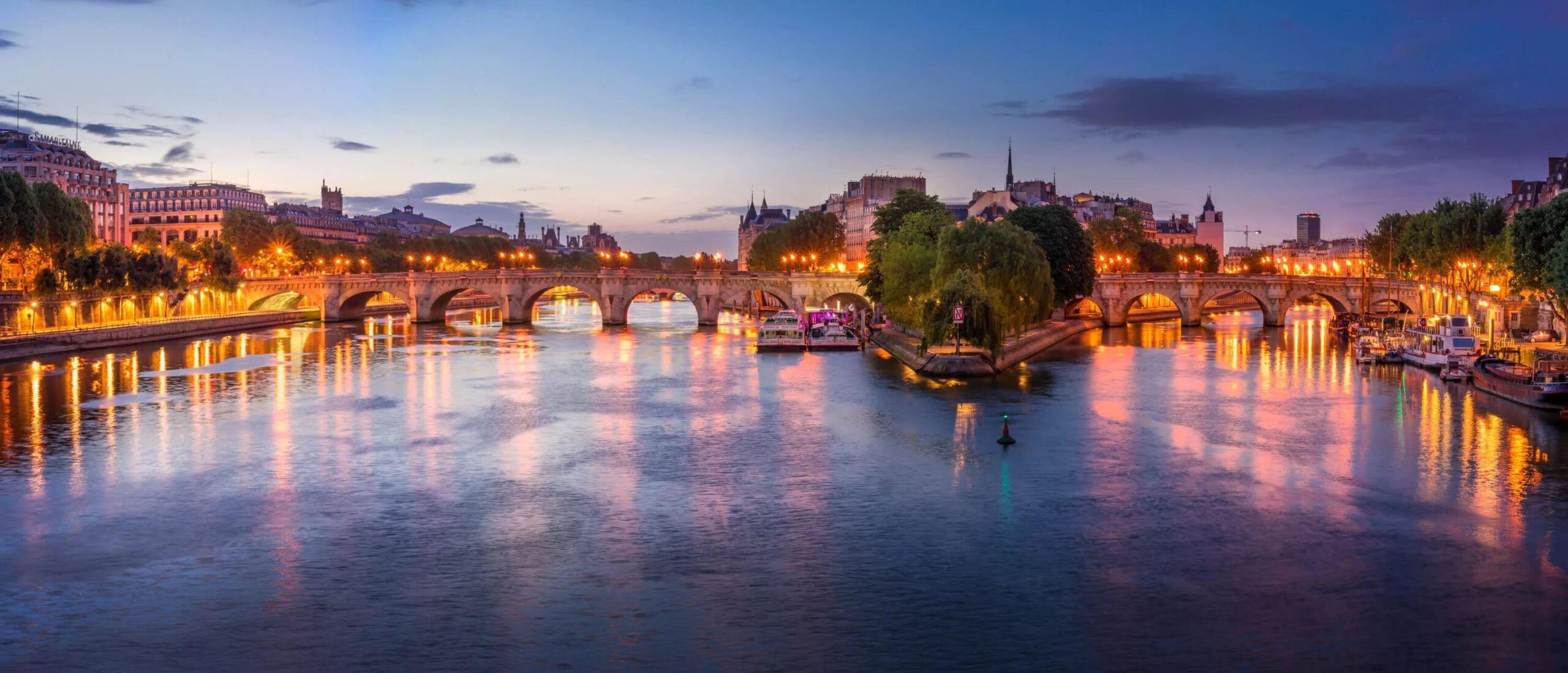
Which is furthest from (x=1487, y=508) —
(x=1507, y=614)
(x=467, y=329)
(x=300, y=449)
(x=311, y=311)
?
(x=311, y=311)

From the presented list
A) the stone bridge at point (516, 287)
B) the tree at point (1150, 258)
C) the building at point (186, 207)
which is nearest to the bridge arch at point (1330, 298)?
the tree at point (1150, 258)

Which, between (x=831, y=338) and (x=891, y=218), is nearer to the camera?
(x=831, y=338)

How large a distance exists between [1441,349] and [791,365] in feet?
102

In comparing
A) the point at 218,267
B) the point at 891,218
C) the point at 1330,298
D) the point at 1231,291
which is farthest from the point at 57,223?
the point at 1330,298

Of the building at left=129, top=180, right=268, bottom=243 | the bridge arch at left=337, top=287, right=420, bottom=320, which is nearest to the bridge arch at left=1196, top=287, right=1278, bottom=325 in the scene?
the bridge arch at left=337, top=287, right=420, bottom=320

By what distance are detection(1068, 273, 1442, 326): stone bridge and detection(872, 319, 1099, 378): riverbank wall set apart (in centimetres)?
1568

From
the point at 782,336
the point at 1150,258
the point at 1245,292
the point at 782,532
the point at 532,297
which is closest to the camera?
the point at 782,532

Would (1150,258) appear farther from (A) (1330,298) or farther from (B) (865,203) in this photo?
(B) (865,203)

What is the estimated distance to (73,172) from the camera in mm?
139000

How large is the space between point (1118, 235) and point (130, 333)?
92.9 metres

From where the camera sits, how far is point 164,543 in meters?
23.5

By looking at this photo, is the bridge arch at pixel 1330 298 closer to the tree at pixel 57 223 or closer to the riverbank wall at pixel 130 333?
the riverbank wall at pixel 130 333

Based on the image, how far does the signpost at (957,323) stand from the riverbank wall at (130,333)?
156 feet

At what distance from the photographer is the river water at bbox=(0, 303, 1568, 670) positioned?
17.9m
